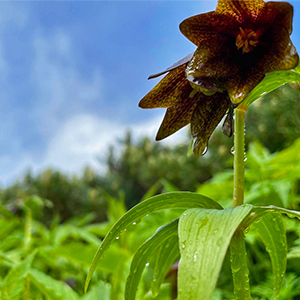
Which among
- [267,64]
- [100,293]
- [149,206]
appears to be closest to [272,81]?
[267,64]

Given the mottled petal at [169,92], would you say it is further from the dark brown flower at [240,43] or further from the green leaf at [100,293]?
the green leaf at [100,293]

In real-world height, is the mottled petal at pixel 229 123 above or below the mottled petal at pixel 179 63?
below

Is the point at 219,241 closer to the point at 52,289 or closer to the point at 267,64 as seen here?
the point at 267,64

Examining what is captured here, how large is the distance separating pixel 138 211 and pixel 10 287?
27cm

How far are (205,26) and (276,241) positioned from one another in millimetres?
260

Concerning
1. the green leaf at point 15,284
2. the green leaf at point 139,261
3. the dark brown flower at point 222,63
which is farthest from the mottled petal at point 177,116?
the green leaf at point 15,284

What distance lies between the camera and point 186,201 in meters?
0.36

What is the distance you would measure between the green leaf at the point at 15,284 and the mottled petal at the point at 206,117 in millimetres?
323

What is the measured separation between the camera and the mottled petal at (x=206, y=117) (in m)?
0.36

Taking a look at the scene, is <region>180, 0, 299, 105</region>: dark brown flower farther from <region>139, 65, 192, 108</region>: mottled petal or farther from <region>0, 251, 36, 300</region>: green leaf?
<region>0, 251, 36, 300</region>: green leaf

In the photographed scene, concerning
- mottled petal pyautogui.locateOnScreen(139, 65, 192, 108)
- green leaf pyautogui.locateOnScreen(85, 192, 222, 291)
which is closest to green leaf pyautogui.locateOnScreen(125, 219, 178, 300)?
green leaf pyautogui.locateOnScreen(85, 192, 222, 291)

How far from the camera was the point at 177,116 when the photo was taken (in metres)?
0.38

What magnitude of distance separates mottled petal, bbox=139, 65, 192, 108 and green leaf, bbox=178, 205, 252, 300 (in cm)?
13

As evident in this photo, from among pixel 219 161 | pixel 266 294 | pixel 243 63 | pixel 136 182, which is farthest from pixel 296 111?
pixel 136 182
